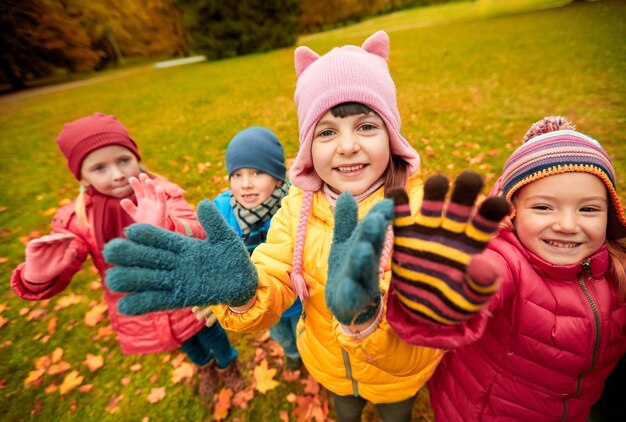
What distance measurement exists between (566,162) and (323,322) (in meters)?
1.32

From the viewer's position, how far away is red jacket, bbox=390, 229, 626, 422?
1305 mm

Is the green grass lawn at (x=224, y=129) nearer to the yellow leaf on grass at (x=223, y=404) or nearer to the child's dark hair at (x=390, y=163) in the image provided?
the yellow leaf on grass at (x=223, y=404)

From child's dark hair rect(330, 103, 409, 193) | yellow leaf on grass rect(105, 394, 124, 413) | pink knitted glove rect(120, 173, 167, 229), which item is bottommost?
yellow leaf on grass rect(105, 394, 124, 413)

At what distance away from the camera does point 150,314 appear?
223 centimetres

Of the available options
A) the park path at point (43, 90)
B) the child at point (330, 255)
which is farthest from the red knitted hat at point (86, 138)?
the park path at point (43, 90)

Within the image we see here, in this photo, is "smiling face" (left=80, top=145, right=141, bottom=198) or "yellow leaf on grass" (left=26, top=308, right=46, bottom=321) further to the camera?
"yellow leaf on grass" (left=26, top=308, right=46, bottom=321)

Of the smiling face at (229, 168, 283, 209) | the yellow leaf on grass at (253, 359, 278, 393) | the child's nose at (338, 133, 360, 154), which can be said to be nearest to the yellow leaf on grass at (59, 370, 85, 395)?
the yellow leaf on grass at (253, 359, 278, 393)

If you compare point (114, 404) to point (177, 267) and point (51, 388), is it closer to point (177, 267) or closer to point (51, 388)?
point (51, 388)

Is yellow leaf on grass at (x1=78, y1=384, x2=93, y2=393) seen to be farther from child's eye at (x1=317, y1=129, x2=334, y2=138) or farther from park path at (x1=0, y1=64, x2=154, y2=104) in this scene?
park path at (x1=0, y1=64, x2=154, y2=104)

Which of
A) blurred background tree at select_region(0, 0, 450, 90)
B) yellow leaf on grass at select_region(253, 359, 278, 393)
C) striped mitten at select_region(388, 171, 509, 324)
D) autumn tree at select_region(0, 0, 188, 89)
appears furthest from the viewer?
blurred background tree at select_region(0, 0, 450, 90)

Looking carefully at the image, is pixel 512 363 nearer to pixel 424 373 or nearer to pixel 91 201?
pixel 424 373

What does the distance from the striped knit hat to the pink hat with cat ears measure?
1.48ft

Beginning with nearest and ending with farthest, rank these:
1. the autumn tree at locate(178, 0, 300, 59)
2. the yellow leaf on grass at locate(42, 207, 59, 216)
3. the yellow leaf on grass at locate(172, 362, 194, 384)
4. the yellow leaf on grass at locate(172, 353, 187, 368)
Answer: the yellow leaf on grass at locate(172, 362, 194, 384) < the yellow leaf on grass at locate(172, 353, 187, 368) < the yellow leaf on grass at locate(42, 207, 59, 216) < the autumn tree at locate(178, 0, 300, 59)

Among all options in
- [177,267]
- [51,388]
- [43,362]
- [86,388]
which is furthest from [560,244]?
[43,362]
